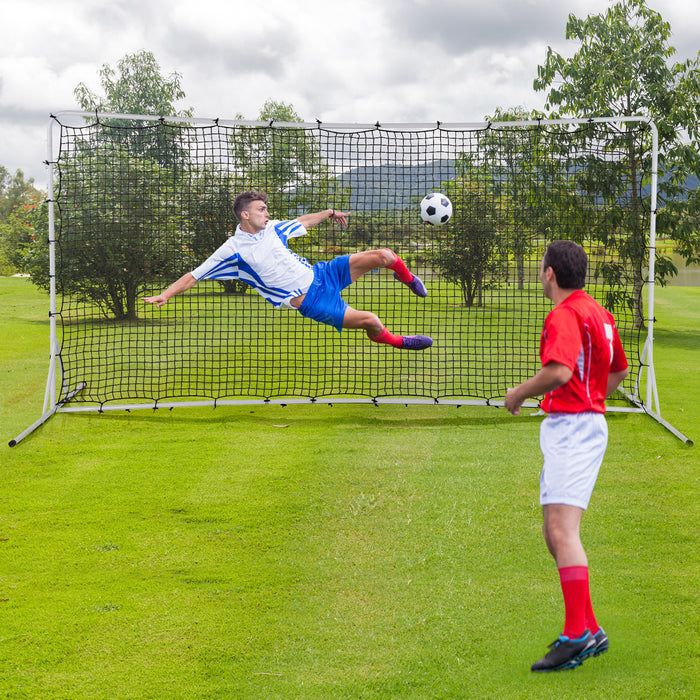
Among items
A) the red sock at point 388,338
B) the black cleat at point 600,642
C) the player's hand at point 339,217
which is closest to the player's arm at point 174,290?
the player's hand at point 339,217

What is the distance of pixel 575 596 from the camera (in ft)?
11.2

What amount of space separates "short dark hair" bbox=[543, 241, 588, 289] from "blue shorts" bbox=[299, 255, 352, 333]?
4.24 metres

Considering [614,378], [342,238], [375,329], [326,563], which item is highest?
[342,238]

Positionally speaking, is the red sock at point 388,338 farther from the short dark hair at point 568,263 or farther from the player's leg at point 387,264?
the short dark hair at point 568,263

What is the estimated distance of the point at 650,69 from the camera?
16.6 meters

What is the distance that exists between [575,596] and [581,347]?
1.16m

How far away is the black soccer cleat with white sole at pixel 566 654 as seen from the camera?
137 inches

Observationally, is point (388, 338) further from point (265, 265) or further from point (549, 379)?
point (549, 379)

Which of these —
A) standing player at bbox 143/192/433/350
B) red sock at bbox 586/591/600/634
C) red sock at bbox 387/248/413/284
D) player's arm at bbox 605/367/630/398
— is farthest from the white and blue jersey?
red sock at bbox 586/591/600/634

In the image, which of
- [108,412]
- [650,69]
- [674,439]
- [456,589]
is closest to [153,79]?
[650,69]

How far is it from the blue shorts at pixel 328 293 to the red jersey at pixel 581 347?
4301 mm

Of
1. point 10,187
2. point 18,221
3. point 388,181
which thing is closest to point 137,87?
point 18,221

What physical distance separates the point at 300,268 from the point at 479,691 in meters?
5.07

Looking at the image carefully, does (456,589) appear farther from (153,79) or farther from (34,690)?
(153,79)
